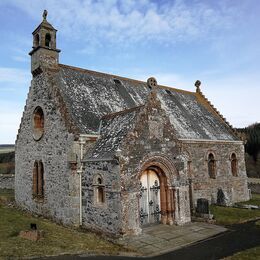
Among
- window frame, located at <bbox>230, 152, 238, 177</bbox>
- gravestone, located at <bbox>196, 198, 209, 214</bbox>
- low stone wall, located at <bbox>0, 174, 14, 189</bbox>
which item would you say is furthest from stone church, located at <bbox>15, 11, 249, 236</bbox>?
low stone wall, located at <bbox>0, 174, 14, 189</bbox>

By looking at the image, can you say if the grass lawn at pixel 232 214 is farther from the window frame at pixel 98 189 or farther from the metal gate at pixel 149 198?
the window frame at pixel 98 189

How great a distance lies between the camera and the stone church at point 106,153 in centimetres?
1462

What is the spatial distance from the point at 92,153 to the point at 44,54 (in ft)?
27.2

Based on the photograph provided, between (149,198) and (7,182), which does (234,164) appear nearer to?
(149,198)

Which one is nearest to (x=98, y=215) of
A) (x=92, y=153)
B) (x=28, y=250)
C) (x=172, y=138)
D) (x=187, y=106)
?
(x=92, y=153)

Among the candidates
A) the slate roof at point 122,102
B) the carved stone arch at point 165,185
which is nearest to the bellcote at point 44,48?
the slate roof at point 122,102

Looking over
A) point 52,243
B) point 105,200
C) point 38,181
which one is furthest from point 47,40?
point 52,243

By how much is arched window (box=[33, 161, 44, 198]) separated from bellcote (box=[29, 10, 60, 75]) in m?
6.35

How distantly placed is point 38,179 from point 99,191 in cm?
666

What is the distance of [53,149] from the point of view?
1844cm

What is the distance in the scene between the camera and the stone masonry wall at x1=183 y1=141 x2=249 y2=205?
23.4 m

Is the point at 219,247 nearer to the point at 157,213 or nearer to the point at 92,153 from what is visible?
the point at 157,213

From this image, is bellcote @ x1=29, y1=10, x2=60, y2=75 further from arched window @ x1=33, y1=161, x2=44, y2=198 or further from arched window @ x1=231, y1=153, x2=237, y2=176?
arched window @ x1=231, y1=153, x2=237, y2=176

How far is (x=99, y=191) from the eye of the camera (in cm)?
1535
